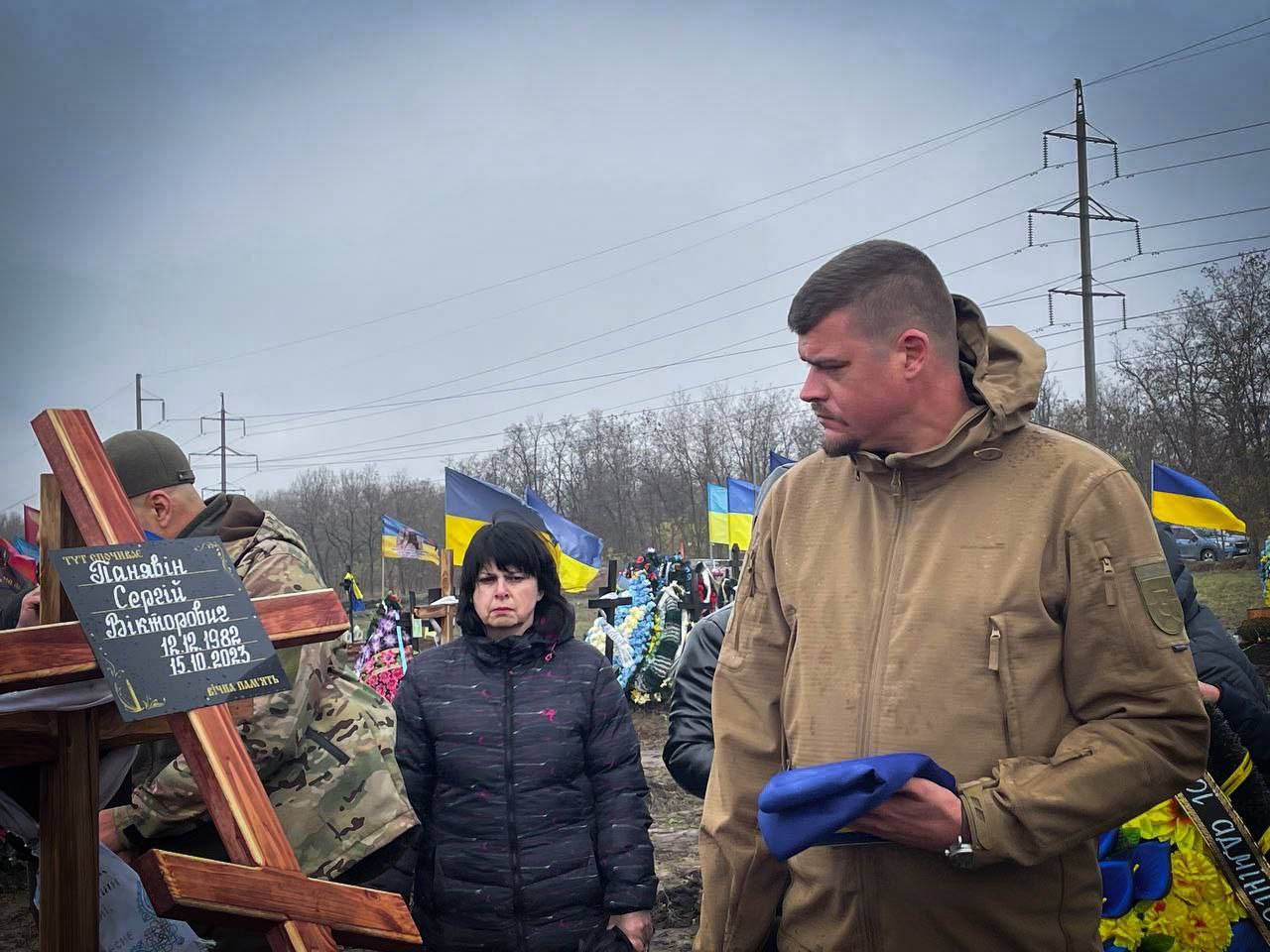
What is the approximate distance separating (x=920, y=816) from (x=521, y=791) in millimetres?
1600

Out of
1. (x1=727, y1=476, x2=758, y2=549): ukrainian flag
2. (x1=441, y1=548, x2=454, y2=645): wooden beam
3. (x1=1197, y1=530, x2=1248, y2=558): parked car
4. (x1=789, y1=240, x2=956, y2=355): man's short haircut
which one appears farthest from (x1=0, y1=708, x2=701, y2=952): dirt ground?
(x1=1197, y1=530, x2=1248, y2=558): parked car

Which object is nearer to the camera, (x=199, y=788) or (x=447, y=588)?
(x=199, y=788)

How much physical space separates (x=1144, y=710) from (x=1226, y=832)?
176 cm

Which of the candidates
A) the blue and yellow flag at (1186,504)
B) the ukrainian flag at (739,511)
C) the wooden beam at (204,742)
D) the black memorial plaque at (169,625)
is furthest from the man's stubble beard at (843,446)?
the ukrainian flag at (739,511)

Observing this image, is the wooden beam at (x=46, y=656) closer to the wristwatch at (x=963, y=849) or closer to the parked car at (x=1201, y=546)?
the wristwatch at (x=963, y=849)

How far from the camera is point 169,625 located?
219 cm

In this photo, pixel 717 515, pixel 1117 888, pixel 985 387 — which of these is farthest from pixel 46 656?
pixel 717 515

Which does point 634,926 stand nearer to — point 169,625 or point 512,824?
point 512,824

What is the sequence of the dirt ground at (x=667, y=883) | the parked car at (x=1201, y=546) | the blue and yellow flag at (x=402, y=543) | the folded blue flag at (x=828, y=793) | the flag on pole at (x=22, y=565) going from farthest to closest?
the parked car at (x=1201, y=546) → the blue and yellow flag at (x=402, y=543) → the flag on pole at (x=22, y=565) → the dirt ground at (x=667, y=883) → the folded blue flag at (x=828, y=793)

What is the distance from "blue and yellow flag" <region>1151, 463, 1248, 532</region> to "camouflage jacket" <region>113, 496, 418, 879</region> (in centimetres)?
964

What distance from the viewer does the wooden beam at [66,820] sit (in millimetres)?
2391

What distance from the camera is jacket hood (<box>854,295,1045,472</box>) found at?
2.24m

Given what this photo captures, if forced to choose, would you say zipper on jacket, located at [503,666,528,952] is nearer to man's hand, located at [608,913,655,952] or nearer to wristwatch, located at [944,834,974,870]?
man's hand, located at [608,913,655,952]

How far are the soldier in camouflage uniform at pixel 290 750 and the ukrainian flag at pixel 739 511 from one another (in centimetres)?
1383
